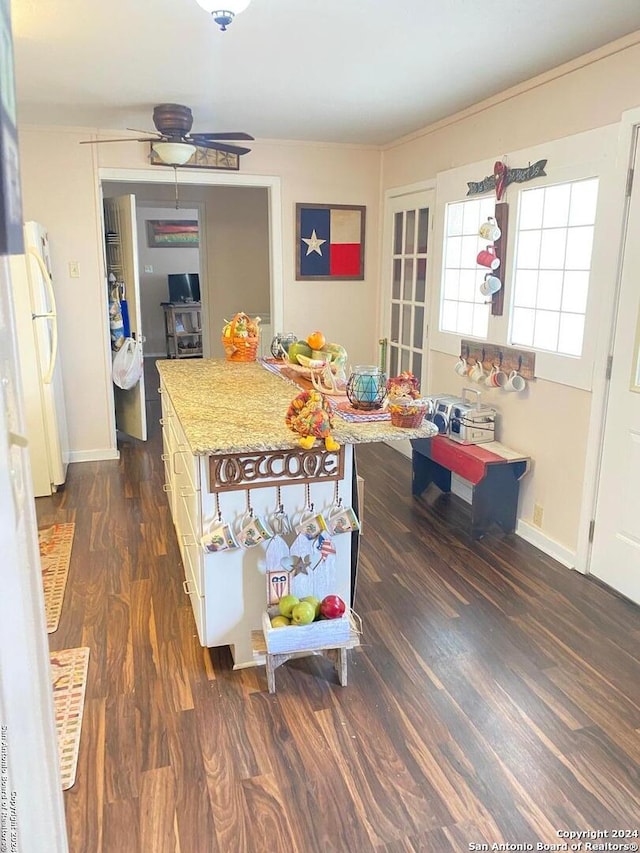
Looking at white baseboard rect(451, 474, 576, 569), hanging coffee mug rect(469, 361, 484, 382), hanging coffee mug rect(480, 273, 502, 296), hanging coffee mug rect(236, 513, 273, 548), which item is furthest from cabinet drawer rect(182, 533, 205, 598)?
hanging coffee mug rect(480, 273, 502, 296)

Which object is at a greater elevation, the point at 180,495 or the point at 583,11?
the point at 583,11

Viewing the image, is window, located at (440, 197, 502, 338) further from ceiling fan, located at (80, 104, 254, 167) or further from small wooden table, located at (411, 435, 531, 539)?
ceiling fan, located at (80, 104, 254, 167)

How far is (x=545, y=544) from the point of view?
330 centimetres

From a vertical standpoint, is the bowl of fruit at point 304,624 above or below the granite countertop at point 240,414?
below

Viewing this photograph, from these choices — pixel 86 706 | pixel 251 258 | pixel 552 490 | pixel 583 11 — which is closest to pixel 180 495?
pixel 86 706

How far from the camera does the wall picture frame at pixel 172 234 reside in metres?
9.63

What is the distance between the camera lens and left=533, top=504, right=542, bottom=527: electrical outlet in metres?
3.35

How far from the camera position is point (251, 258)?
6785 millimetres

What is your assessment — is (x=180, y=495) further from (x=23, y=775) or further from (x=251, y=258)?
(x=251, y=258)

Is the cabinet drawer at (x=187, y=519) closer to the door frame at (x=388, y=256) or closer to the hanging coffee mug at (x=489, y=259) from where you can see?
the hanging coffee mug at (x=489, y=259)

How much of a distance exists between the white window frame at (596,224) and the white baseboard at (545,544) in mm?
822

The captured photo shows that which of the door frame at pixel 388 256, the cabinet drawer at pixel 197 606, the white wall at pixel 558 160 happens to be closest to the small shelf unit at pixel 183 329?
the door frame at pixel 388 256

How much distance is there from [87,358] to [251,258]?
106 inches

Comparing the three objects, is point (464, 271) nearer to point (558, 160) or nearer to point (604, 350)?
point (558, 160)
